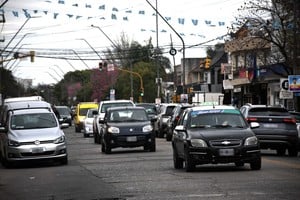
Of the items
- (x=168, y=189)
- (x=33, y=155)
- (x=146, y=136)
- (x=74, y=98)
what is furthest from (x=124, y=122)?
(x=74, y=98)

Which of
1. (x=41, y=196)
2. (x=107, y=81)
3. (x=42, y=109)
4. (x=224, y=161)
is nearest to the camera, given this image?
(x=41, y=196)

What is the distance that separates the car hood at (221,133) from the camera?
16.6 m

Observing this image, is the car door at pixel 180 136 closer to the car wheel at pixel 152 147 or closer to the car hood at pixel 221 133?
the car hood at pixel 221 133

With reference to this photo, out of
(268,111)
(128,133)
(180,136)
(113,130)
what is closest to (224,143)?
(180,136)

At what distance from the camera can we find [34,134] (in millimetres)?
20891

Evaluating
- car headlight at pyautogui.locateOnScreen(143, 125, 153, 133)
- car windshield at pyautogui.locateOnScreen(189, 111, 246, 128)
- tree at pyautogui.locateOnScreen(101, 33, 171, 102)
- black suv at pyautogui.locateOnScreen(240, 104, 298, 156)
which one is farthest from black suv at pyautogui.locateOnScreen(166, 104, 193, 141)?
tree at pyautogui.locateOnScreen(101, 33, 171, 102)

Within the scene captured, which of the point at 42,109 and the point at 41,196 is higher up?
the point at 42,109

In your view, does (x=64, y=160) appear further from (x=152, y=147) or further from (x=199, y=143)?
(x=199, y=143)

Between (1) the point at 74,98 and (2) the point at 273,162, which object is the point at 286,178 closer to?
(2) the point at 273,162

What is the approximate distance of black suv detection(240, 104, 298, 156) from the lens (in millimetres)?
23812

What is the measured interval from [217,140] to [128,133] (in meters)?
9.23

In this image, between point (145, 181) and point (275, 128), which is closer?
point (145, 181)

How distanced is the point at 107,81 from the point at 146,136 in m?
78.9

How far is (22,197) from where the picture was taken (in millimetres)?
13578
